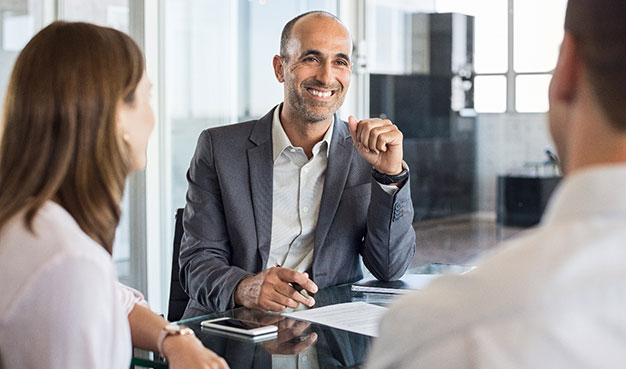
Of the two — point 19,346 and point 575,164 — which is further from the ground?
point 575,164

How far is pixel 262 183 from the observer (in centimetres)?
270

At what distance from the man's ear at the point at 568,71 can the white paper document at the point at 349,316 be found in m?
1.07

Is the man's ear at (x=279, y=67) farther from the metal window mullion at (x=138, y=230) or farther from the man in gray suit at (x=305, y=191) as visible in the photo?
the metal window mullion at (x=138, y=230)

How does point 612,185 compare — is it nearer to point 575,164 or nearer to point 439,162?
point 575,164

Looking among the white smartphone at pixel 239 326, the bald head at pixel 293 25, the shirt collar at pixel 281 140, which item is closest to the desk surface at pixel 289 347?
the white smartphone at pixel 239 326

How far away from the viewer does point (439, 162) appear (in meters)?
4.54

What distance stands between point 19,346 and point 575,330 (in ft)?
2.96

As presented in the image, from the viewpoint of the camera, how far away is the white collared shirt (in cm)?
268

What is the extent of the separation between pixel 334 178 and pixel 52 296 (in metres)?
1.52

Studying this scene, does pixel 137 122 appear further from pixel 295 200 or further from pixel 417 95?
pixel 417 95

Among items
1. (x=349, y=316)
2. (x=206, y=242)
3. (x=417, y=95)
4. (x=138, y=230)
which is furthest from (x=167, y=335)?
(x=417, y=95)

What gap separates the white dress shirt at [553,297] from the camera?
29.5 inches

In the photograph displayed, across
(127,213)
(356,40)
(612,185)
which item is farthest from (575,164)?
(356,40)

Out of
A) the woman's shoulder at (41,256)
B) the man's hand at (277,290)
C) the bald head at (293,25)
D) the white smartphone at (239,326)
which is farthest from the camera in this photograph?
the bald head at (293,25)
